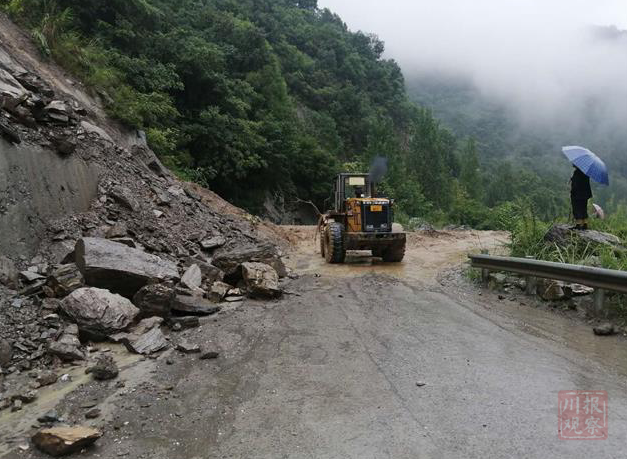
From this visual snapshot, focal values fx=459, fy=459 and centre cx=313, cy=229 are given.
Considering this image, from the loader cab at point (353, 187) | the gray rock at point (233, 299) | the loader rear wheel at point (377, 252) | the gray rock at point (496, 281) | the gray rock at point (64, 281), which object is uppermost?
the loader cab at point (353, 187)

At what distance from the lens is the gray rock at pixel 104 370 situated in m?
4.23

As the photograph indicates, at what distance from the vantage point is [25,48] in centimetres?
1157

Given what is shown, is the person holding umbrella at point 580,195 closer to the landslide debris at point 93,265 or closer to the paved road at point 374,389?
the paved road at point 374,389

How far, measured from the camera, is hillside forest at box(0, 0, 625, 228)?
49.4ft

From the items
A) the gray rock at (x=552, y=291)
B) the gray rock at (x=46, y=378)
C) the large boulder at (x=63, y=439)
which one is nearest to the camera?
the large boulder at (x=63, y=439)

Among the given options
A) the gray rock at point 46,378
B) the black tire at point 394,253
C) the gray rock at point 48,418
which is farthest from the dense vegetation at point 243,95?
the gray rock at point 48,418

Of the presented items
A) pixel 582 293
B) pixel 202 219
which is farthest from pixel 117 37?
pixel 582 293

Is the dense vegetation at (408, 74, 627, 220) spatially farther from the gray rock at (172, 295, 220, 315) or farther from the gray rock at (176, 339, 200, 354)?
the gray rock at (176, 339, 200, 354)

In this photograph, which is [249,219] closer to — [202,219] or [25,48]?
[202,219]

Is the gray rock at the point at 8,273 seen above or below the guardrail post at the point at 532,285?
above

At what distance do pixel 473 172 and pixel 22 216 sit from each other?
6147 cm

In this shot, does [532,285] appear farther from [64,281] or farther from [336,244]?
[64,281]

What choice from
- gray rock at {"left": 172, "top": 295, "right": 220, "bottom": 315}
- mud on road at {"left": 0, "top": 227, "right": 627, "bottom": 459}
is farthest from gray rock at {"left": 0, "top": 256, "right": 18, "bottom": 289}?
mud on road at {"left": 0, "top": 227, "right": 627, "bottom": 459}

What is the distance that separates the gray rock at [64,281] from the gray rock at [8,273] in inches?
14.7
